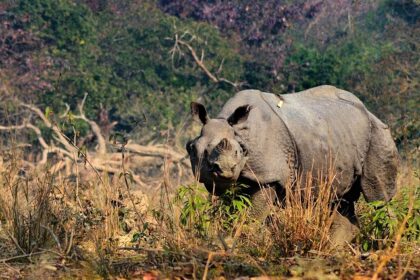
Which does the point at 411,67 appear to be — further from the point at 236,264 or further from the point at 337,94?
the point at 236,264

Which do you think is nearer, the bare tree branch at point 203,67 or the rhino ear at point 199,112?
the rhino ear at point 199,112

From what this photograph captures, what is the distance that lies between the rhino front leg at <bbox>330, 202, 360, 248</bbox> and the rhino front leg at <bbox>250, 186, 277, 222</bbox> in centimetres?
103

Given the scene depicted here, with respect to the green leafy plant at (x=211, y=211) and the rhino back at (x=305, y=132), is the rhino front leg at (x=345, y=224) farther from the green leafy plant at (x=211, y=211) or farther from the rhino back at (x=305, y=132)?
the green leafy plant at (x=211, y=211)

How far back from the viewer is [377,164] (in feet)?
26.3

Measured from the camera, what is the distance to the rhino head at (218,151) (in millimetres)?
6379

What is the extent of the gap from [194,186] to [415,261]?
1842 millimetres

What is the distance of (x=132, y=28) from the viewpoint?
22.8 metres

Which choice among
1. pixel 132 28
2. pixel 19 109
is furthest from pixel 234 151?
pixel 132 28

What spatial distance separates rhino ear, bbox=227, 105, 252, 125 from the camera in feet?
21.7

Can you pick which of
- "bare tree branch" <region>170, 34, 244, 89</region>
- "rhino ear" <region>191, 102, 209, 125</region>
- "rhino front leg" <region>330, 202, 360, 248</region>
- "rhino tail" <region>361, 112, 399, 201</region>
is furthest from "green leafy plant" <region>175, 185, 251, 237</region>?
"bare tree branch" <region>170, 34, 244, 89</region>

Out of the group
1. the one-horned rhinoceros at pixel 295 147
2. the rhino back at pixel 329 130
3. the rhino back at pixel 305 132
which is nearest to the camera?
the one-horned rhinoceros at pixel 295 147

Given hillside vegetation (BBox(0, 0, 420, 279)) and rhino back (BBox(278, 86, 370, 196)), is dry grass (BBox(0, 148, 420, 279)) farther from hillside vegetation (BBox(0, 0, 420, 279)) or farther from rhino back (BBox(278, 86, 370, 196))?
hillside vegetation (BBox(0, 0, 420, 279))

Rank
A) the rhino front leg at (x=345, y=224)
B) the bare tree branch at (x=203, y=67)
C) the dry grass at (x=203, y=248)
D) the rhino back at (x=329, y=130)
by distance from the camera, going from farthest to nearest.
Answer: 1. the bare tree branch at (x=203, y=67)
2. the rhino front leg at (x=345, y=224)
3. the rhino back at (x=329, y=130)
4. the dry grass at (x=203, y=248)

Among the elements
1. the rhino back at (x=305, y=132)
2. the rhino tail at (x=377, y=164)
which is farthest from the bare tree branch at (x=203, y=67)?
the rhino tail at (x=377, y=164)
